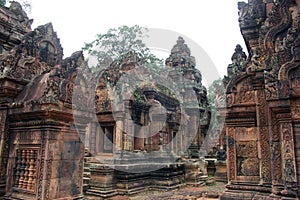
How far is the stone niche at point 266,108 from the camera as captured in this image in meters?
4.73

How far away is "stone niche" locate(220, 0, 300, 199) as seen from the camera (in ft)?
15.5

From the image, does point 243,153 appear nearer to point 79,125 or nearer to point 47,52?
point 79,125

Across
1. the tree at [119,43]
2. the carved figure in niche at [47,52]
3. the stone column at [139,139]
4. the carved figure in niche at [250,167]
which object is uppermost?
the tree at [119,43]

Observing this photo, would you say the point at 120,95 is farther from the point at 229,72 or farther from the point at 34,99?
the point at 34,99

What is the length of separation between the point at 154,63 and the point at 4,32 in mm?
25726

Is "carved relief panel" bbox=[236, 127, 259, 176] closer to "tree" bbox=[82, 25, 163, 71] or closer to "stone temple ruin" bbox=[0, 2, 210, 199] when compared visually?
"stone temple ruin" bbox=[0, 2, 210, 199]

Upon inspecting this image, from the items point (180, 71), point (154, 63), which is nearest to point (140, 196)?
point (180, 71)

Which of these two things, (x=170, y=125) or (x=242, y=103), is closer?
(x=242, y=103)

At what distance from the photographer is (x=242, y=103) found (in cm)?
618

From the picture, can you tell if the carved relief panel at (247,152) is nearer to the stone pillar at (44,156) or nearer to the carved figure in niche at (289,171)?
the carved figure in niche at (289,171)

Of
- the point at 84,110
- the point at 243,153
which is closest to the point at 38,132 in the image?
the point at 84,110

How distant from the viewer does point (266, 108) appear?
5.78 metres

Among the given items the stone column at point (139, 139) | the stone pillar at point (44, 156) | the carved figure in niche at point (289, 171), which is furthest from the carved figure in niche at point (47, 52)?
the stone column at point (139, 139)

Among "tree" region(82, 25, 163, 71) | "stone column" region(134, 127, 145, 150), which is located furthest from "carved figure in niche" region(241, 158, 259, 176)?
"tree" region(82, 25, 163, 71)
